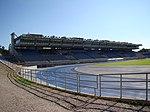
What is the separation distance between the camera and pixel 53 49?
69.2 m

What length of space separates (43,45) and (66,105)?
5833 cm

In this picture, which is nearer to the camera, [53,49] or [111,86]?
[111,86]

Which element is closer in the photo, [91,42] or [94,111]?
[94,111]

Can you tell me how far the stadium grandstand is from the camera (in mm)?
55797

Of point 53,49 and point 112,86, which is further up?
point 53,49

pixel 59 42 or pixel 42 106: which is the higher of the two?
pixel 59 42

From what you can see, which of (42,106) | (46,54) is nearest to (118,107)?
(42,106)

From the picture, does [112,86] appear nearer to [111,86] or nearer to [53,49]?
[111,86]

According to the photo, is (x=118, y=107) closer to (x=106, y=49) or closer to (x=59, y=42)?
(x=59, y=42)

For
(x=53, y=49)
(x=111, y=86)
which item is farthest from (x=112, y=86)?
(x=53, y=49)

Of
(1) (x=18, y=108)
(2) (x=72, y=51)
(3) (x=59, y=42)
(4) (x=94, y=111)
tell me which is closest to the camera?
(4) (x=94, y=111)

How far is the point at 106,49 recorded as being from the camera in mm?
90188

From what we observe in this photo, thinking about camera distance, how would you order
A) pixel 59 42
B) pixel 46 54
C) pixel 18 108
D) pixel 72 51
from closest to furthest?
1. pixel 18 108
2. pixel 46 54
3. pixel 59 42
4. pixel 72 51

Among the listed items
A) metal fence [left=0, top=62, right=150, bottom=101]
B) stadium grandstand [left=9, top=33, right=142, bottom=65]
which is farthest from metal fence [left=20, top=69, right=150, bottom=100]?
stadium grandstand [left=9, top=33, right=142, bottom=65]
